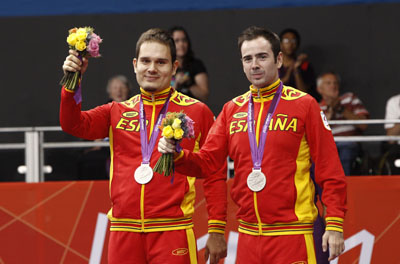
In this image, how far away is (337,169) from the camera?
4.97 m

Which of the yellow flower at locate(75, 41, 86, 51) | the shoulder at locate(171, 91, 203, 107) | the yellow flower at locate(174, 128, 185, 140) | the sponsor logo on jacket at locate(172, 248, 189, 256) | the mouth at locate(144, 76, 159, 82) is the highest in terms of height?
the yellow flower at locate(75, 41, 86, 51)

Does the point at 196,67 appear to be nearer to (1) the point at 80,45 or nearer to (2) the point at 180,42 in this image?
(2) the point at 180,42

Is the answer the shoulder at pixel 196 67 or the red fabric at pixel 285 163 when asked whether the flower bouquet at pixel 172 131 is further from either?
the shoulder at pixel 196 67

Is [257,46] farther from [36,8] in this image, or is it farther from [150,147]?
[36,8]

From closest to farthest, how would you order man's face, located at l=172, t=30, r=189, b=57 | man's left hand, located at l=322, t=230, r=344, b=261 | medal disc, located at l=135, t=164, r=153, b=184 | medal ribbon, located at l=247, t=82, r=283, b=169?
man's left hand, located at l=322, t=230, r=344, b=261
medal ribbon, located at l=247, t=82, r=283, b=169
medal disc, located at l=135, t=164, r=153, b=184
man's face, located at l=172, t=30, r=189, b=57

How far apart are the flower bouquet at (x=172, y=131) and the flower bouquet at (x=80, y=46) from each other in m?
0.73

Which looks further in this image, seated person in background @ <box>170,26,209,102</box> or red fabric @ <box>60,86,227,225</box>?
seated person in background @ <box>170,26,209,102</box>

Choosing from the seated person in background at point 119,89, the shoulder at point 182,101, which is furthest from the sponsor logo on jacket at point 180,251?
the seated person in background at point 119,89

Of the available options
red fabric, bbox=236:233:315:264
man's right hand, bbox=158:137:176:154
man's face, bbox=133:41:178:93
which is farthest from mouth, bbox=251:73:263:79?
red fabric, bbox=236:233:315:264

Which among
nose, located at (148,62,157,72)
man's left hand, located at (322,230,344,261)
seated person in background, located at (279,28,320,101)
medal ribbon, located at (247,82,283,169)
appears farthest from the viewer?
seated person in background, located at (279,28,320,101)

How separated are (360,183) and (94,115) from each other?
8.73 feet

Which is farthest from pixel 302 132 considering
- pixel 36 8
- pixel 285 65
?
pixel 36 8

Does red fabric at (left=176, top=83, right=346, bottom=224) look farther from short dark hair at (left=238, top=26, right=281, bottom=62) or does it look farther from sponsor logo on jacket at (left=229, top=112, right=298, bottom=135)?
short dark hair at (left=238, top=26, right=281, bottom=62)

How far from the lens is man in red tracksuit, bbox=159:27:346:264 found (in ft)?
16.3
